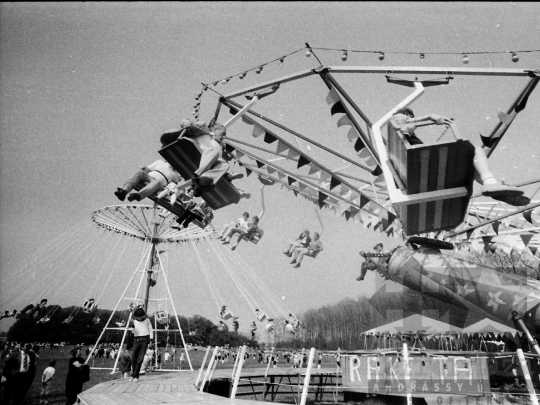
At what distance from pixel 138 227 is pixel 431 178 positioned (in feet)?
62.7

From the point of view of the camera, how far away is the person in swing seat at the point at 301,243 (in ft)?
35.7

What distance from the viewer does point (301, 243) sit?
10875 millimetres

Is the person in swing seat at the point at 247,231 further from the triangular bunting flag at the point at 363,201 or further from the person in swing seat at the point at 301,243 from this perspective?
the triangular bunting flag at the point at 363,201

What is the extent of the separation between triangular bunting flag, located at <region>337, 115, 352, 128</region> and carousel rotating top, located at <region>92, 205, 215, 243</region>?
14748 millimetres

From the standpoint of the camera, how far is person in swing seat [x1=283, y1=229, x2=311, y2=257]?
10.9 m

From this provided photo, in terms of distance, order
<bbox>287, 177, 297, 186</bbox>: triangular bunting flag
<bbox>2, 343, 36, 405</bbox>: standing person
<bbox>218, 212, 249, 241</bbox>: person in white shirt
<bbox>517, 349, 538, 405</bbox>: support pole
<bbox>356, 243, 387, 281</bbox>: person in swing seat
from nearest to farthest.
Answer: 1. <bbox>517, 349, 538, 405</bbox>: support pole
2. <bbox>2, 343, 36, 405</bbox>: standing person
3. <bbox>356, 243, 387, 281</bbox>: person in swing seat
4. <bbox>287, 177, 297, 186</bbox>: triangular bunting flag
5. <bbox>218, 212, 249, 241</bbox>: person in white shirt

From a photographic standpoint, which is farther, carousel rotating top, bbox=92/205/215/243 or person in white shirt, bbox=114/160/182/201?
carousel rotating top, bbox=92/205/215/243

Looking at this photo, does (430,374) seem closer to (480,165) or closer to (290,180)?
(480,165)

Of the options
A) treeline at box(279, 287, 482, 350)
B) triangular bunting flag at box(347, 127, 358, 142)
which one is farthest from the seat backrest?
treeline at box(279, 287, 482, 350)

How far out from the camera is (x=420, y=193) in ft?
15.3

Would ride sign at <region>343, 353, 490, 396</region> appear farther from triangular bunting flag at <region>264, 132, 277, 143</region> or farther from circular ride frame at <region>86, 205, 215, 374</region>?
circular ride frame at <region>86, 205, 215, 374</region>

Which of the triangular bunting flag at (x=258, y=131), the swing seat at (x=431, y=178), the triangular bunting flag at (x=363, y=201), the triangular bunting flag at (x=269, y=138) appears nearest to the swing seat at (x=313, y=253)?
the triangular bunting flag at (x=363, y=201)

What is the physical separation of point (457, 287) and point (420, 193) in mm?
3103

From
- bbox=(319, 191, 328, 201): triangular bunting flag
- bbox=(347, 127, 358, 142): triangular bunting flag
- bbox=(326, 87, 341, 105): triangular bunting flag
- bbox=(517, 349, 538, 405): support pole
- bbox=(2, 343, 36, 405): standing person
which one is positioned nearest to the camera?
bbox=(517, 349, 538, 405): support pole
